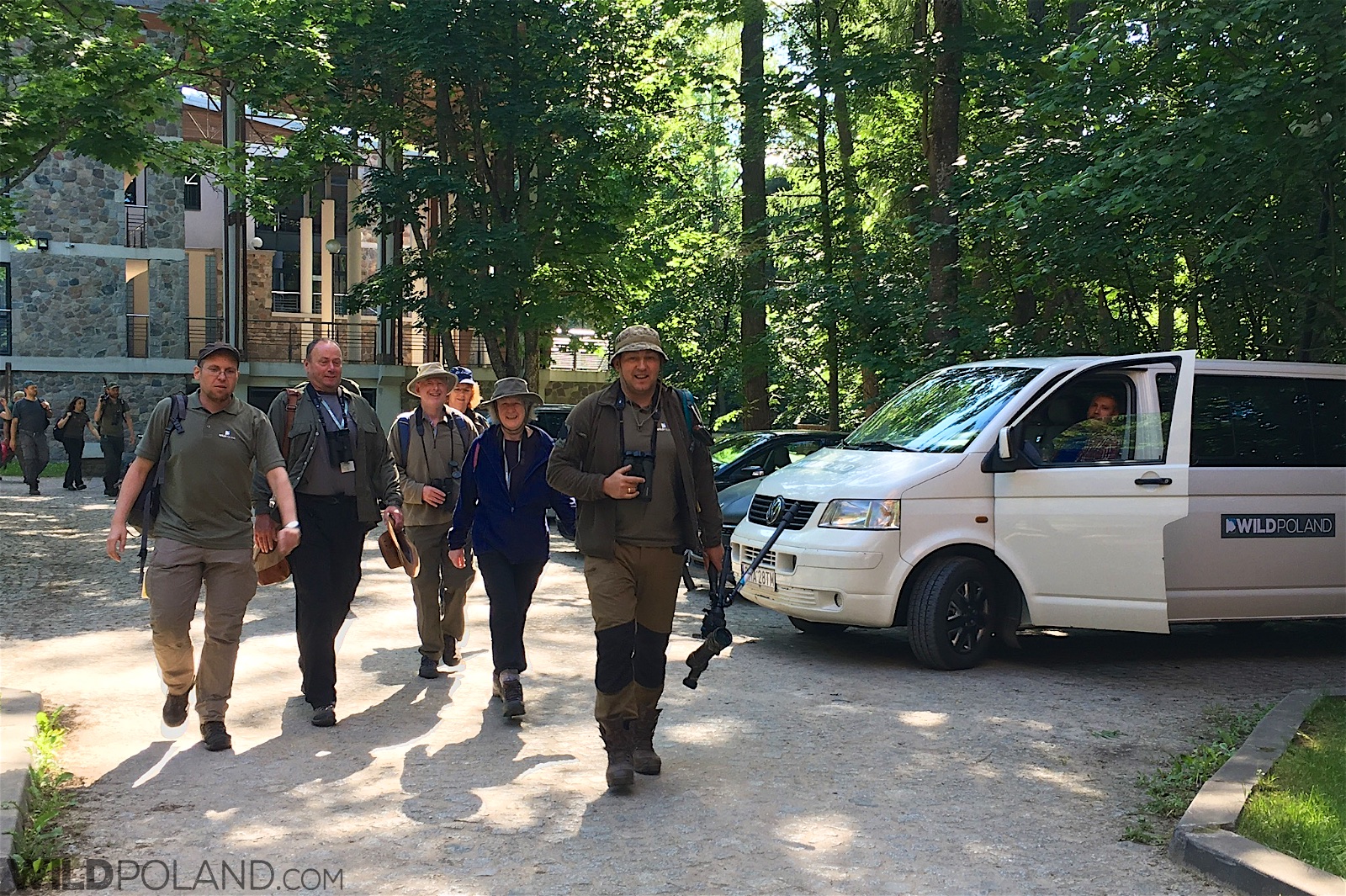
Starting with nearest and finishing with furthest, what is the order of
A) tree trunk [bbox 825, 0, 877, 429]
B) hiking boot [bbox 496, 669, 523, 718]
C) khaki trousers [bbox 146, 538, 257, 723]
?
khaki trousers [bbox 146, 538, 257, 723] < hiking boot [bbox 496, 669, 523, 718] < tree trunk [bbox 825, 0, 877, 429]

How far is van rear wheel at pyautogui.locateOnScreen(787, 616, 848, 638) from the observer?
10.5 metres

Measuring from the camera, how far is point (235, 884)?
4723 millimetres

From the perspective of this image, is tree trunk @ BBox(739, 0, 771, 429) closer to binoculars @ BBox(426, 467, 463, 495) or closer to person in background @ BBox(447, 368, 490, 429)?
person in background @ BBox(447, 368, 490, 429)

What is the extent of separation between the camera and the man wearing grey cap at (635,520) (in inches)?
243

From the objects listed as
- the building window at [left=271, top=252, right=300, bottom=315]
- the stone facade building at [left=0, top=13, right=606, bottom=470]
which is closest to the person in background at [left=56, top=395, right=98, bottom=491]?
the stone facade building at [left=0, top=13, right=606, bottom=470]

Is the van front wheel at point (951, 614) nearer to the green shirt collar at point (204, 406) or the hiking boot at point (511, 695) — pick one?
the hiking boot at point (511, 695)

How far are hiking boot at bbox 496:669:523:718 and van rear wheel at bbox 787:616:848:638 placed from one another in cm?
348

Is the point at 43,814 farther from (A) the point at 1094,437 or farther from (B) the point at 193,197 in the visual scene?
(B) the point at 193,197

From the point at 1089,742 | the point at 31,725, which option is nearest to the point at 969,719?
the point at 1089,742

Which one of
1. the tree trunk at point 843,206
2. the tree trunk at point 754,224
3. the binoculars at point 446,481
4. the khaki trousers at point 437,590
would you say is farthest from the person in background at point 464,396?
the tree trunk at point 754,224

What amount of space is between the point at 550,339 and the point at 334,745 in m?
20.8

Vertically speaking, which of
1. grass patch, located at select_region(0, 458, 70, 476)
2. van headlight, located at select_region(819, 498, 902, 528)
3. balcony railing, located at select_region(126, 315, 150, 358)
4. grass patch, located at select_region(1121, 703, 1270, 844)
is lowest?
grass patch, located at select_region(1121, 703, 1270, 844)

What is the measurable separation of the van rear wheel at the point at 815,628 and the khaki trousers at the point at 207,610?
4.76 m

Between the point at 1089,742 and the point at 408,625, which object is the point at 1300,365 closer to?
the point at 1089,742
